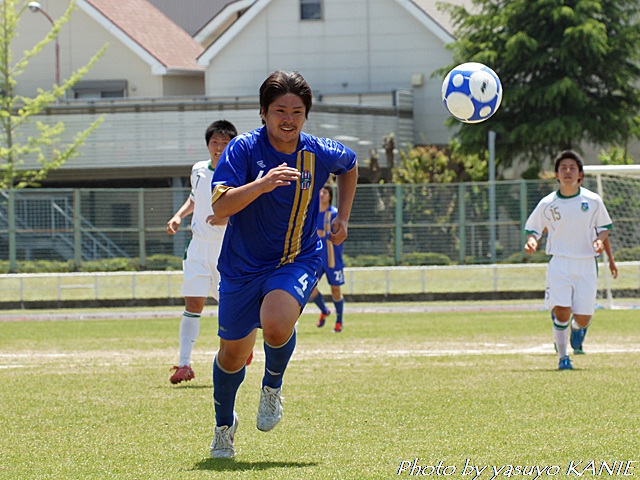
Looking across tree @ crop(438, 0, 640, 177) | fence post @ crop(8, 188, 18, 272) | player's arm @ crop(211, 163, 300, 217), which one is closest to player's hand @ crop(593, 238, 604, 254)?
player's arm @ crop(211, 163, 300, 217)

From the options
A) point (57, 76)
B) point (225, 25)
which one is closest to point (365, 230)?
point (57, 76)

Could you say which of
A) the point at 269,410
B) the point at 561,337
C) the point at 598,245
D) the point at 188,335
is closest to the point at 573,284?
the point at 598,245

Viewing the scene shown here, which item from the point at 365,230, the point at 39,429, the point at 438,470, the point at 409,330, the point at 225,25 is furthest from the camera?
the point at 225,25

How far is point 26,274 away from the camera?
29062 mm

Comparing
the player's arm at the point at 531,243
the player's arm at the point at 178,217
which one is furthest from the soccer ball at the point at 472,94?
the player's arm at the point at 178,217

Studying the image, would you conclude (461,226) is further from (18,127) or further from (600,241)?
(600,241)

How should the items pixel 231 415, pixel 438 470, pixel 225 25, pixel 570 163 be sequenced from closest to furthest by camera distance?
pixel 438 470 < pixel 231 415 < pixel 570 163 < pixel 225 25

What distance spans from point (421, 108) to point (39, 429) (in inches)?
1425

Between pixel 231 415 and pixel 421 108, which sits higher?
pixel 421 108

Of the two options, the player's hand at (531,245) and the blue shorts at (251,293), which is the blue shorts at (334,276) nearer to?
the player's hand at (531,245)

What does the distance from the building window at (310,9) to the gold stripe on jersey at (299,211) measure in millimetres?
38375

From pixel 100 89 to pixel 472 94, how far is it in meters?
37.2

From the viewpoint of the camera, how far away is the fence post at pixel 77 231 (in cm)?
2972

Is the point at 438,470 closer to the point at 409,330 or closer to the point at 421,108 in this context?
the point at 409,330
